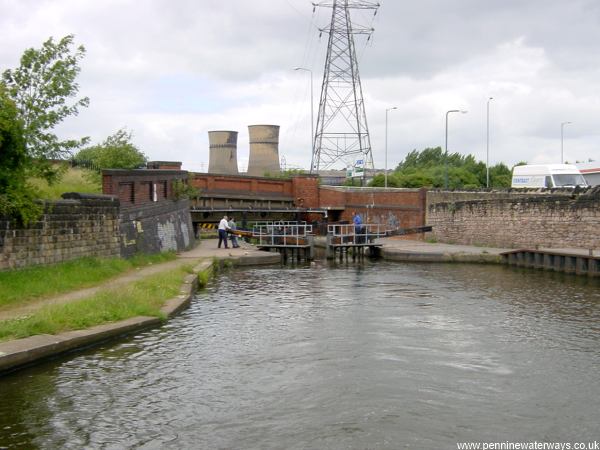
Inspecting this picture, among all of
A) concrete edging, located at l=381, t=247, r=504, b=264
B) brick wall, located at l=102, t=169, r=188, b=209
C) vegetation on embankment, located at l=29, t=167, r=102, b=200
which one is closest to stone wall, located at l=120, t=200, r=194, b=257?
brick wall, located at l=102, t=169, r=188, b=209

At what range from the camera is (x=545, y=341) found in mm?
13492

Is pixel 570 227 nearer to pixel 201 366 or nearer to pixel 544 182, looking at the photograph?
pixel 544 182

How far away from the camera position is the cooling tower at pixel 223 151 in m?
56.9

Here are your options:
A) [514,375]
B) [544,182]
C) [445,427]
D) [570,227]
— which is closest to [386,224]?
[544,182]

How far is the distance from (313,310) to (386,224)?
83.3ft

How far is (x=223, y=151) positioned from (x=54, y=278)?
41.3 m

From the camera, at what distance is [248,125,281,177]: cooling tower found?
57.8 m

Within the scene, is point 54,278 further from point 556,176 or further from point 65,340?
point 556,176

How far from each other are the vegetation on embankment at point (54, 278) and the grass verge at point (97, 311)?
1.49 m

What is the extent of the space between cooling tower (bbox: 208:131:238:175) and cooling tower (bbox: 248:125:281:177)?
1.78 meters

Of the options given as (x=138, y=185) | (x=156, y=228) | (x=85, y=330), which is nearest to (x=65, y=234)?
(x=85, y=330)

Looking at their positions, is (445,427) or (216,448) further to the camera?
(445,427)

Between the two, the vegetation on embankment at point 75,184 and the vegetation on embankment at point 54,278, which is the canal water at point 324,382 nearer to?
the vegetation on embankment at point 54,278

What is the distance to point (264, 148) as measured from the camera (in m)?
58.2
